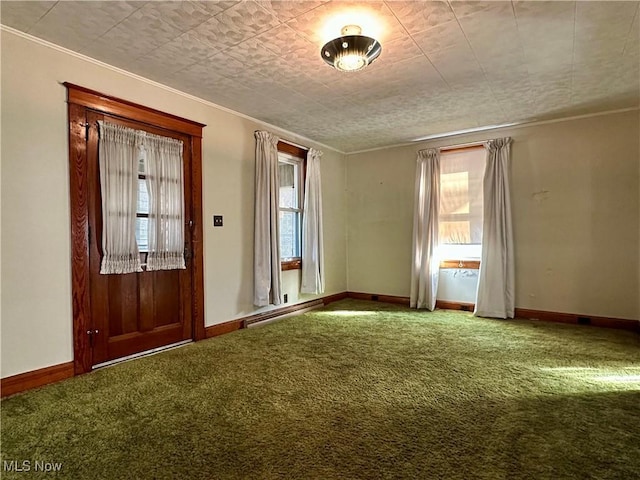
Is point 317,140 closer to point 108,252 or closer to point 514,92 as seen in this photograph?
point 514,92

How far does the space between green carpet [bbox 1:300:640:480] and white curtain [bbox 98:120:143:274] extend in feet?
3.03

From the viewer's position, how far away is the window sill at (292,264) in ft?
15.7

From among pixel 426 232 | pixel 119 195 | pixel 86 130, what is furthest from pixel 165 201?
pixel 426 232

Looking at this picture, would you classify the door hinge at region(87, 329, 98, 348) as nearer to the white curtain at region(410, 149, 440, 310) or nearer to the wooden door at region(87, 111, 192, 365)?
the wooden door at region(87, 111, 192, 365)

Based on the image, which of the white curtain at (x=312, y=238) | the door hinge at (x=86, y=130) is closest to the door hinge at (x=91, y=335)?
the door hinge at (x=86, y=130)

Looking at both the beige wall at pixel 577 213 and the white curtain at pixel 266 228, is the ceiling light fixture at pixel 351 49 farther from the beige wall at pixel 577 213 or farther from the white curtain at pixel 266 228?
the beige wall at pixel 577 213

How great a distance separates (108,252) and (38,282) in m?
Result: 0.52

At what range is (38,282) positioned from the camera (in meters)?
2.52

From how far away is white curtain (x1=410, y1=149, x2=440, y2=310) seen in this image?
5.04 meters

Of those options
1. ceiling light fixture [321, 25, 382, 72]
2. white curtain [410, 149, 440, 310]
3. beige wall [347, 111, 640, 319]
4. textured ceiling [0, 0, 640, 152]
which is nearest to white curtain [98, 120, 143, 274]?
textured ceiling [0, 0, 640, 152]

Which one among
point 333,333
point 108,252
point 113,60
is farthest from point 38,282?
point 333,333

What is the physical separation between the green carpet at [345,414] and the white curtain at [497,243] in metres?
1.10

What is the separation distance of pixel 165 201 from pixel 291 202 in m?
2.09

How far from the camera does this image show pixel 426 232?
5.08 meters
